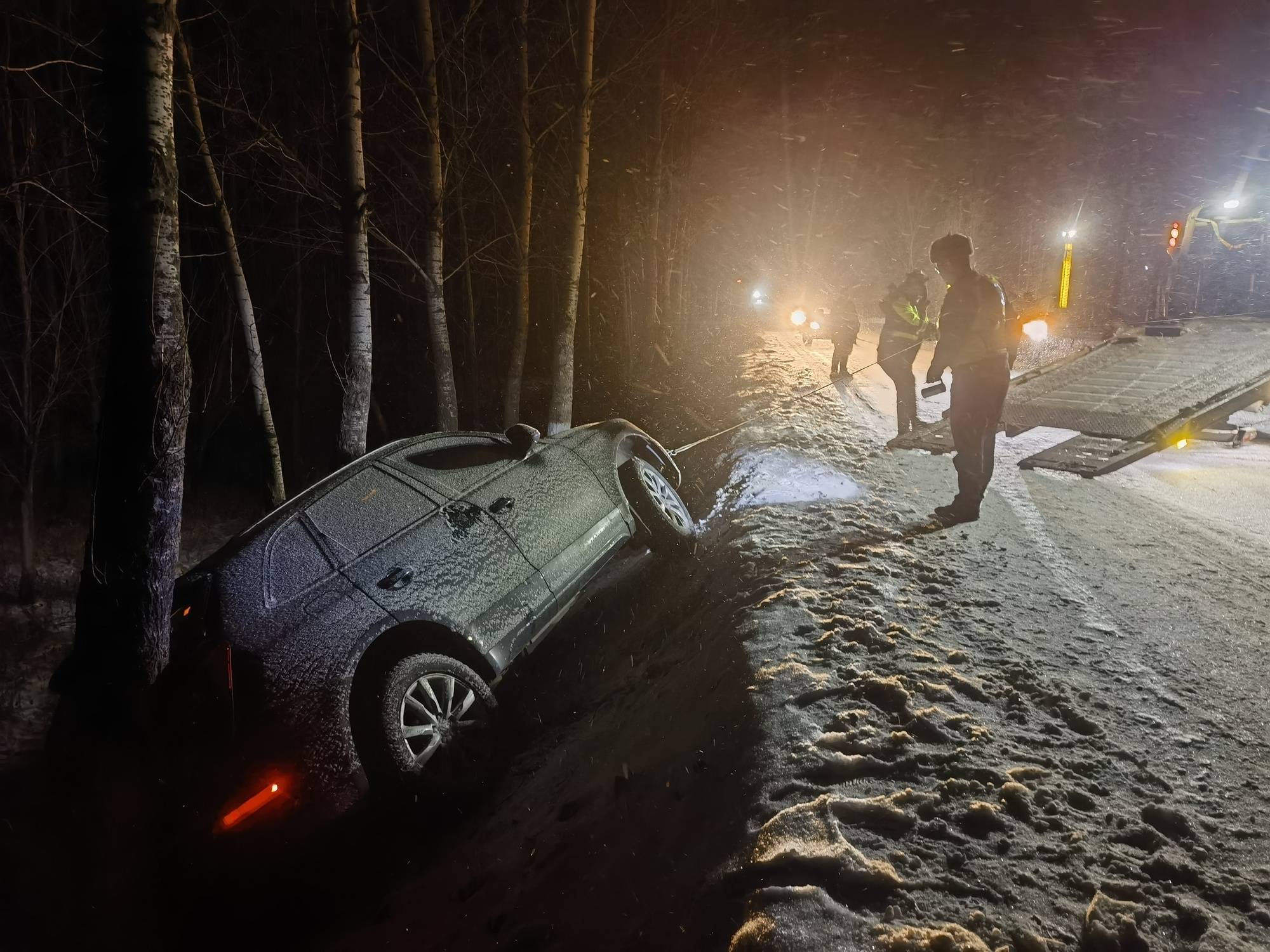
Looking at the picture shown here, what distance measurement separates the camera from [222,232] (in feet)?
31.0

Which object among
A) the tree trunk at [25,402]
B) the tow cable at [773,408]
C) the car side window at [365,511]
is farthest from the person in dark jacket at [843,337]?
the tree trunk at [25,402]

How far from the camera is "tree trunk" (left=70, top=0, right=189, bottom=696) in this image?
361cm

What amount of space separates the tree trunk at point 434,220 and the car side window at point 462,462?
4899mm

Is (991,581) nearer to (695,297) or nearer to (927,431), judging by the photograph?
(927,431)

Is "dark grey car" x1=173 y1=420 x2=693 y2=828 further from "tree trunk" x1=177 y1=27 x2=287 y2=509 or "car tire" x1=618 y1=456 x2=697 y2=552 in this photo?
"tree trunk" x1=177 y1=27 x2=287 y2=509

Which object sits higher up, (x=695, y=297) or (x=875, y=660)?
(x=695, y=297)

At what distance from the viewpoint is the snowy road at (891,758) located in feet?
6.46

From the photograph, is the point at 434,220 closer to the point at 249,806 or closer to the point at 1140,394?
the point at 249,806

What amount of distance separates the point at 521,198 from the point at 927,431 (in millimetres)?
8236

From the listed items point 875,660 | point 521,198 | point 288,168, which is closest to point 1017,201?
point 521,198

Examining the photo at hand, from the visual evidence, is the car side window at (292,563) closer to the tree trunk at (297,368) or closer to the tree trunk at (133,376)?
the tree trunk at (133,376)

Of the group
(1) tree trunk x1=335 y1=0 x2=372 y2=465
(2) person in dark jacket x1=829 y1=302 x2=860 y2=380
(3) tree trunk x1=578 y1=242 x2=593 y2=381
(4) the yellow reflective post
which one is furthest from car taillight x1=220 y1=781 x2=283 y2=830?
(4) the yellow reflective post

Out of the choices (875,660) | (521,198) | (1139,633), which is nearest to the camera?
(875,660)

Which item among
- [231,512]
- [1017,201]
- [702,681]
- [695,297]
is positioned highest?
[1017,201]
